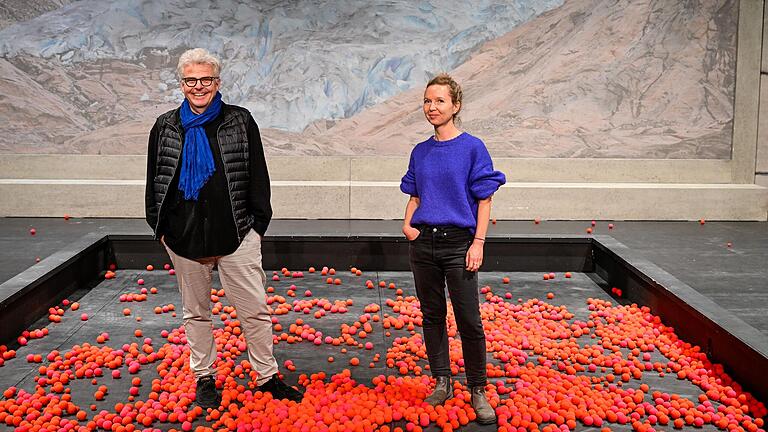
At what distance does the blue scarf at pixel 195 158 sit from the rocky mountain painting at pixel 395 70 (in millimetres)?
4247

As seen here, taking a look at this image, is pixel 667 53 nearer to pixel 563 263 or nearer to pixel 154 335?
pixel 563 263

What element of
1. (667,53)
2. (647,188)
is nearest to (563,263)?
(647,188)

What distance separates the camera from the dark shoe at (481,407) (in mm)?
2996

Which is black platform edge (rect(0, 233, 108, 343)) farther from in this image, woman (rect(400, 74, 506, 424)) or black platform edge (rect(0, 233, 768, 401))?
woman (rect(400, 74, 506, 424))

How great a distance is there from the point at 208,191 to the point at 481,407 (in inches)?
51.5

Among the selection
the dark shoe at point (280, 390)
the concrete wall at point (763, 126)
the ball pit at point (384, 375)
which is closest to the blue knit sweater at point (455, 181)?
the ball pit at point (384, 375)

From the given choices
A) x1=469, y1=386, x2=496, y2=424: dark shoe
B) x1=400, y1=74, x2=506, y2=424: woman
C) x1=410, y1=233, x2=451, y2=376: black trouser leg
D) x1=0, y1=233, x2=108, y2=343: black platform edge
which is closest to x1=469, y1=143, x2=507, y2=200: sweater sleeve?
x1=400, y1=74, x2=506, y2=424: woman

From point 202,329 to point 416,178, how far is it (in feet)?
3.41

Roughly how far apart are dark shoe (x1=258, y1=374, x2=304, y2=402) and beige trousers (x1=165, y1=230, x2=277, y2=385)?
3cm

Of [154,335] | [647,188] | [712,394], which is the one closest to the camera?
[712,394]

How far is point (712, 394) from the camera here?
324 centimetres

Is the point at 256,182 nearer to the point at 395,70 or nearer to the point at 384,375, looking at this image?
the point at 384,375

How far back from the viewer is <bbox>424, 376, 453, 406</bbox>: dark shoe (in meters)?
3.12

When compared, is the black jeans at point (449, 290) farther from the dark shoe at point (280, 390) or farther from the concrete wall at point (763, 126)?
the concrete wall at point (763, 126)
